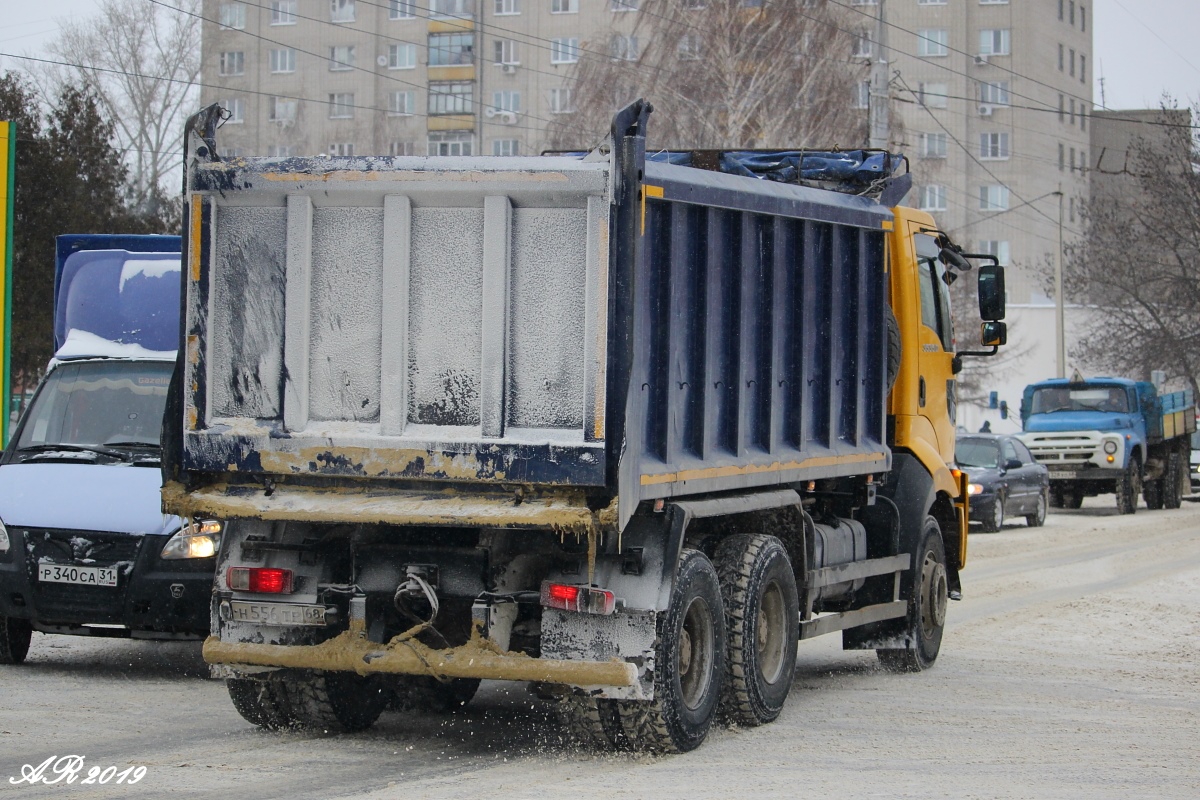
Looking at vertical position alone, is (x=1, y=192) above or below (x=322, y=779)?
above

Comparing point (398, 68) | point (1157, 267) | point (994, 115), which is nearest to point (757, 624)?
point (1157, 267)

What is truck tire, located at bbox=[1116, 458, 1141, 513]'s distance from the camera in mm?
32562

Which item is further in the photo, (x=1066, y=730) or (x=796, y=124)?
(x=796, y=124)

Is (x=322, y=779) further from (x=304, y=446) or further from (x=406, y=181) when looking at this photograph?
(x=406, y=181)

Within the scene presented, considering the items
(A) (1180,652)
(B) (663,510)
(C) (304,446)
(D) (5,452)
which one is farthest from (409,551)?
(A) (1180,652)

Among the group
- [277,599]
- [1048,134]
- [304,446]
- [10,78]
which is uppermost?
[1048,134]

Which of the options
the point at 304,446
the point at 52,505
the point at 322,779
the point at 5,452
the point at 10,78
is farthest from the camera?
the point at 10,78

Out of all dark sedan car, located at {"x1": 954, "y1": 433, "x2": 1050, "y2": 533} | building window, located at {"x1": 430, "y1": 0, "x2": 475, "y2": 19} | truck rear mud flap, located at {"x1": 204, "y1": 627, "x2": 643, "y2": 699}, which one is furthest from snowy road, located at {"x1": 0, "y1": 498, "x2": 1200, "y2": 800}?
building window, located at {"x1": 430, "y1": 0, "x2": 475, "y2": 19}

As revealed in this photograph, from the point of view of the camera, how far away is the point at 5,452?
1120 centimetres

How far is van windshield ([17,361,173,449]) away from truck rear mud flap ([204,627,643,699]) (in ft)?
12.1

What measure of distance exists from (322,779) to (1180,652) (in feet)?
25.2

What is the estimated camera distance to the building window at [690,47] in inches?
1619

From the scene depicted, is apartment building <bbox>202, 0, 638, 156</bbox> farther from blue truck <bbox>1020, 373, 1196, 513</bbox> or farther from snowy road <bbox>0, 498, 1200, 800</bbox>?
snowy road <bbox>0, 498, 1200, 800</bbox>

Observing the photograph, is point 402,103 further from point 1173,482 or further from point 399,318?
point 399,318
